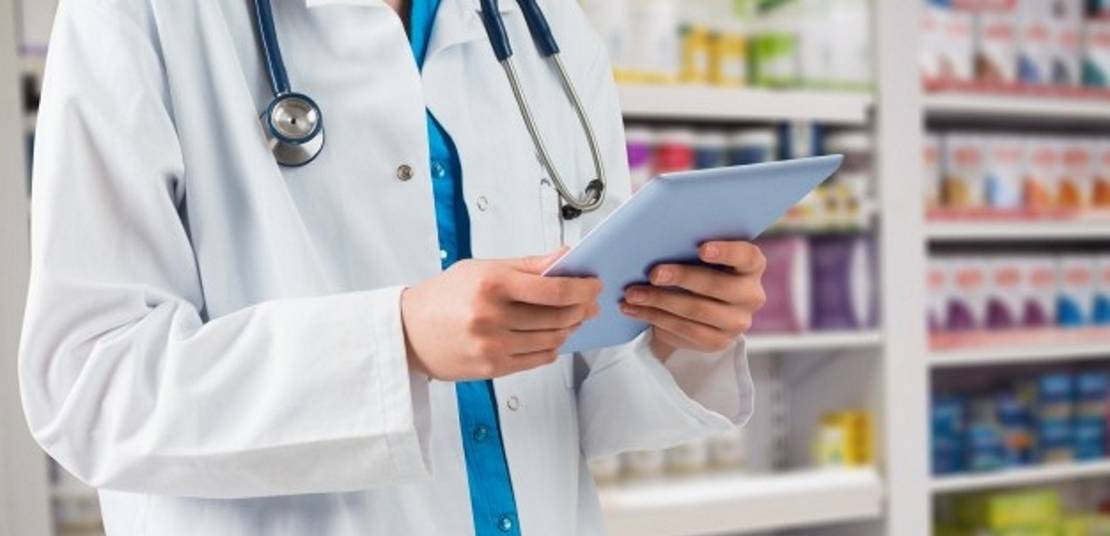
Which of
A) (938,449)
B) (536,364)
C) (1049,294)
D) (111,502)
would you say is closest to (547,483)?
(536,364)

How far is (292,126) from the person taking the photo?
88cm

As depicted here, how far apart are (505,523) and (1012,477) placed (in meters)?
2.33

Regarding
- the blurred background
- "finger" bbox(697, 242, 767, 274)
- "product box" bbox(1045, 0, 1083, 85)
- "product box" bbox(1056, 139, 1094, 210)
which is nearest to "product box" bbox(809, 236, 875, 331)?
the blurred background

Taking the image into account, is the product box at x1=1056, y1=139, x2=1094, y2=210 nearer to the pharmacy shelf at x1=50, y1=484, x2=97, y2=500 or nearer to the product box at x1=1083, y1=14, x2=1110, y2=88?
the product box at x1=1083, y1=14, x2=1110, y2=88

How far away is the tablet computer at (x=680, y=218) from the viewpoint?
746mm

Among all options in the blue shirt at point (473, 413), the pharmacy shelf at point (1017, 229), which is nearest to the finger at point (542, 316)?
the blue shirt at point (473, 413)

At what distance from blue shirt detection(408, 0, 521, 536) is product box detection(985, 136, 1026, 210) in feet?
7.58

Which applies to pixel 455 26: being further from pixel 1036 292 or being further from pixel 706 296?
→ pixel 1036 292

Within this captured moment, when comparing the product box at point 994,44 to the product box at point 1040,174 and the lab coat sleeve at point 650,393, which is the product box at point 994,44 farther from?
the lab coat sleeve at point 650,393

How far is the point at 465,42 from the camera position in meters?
1.07

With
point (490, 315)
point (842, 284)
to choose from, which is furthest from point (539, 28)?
point (842, 284)

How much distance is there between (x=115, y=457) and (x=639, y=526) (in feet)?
5.64

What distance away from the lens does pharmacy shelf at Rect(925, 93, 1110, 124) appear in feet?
9.23

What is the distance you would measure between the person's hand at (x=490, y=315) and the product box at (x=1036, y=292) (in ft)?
8.36
